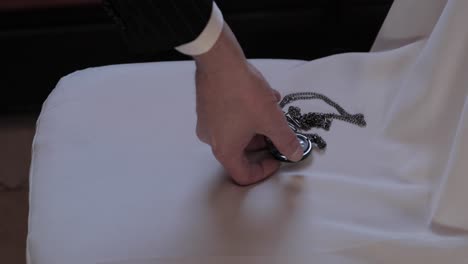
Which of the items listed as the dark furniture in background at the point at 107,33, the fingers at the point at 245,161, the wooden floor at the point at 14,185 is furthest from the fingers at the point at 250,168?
the dark furniture in background at the point at 107,33

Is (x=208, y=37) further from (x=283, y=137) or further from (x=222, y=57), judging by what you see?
(x=283, y=137)

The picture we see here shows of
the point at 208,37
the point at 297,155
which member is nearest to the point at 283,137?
the point at 297,155

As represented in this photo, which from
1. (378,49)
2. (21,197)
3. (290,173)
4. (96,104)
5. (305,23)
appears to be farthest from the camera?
(305,23)

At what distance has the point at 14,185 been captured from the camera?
166 centimetres

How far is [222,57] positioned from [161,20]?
0.07 metres

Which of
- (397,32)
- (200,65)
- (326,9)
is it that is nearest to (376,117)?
(397,32)

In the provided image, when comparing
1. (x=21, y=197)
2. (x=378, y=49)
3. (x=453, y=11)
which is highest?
(x=453, y=11)

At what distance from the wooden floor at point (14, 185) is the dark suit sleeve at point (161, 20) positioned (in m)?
0.98

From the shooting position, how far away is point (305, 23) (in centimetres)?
173

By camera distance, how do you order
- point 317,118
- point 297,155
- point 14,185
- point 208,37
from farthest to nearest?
point 14,185, point 317,118, point 297,155, point 208,37

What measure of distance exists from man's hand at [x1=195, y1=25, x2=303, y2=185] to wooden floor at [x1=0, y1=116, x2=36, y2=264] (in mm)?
952

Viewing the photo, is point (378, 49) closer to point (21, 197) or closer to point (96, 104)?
point (96, 104)

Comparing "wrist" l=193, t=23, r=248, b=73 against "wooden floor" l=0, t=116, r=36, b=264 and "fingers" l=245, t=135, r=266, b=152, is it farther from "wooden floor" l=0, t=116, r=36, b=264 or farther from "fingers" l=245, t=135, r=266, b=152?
"wooden floor" l=0, t=116, r=36, b=264

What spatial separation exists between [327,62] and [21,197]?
104 cm
